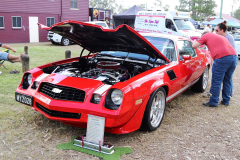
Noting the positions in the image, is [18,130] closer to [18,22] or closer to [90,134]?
[90,134]

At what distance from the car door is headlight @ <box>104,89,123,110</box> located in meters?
1.84

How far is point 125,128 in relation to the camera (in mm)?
3070

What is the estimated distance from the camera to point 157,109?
3.81 meters

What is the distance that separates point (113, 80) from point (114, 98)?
0.72 metres

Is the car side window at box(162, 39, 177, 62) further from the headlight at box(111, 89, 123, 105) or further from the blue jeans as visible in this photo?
the headlight at box(111, 89, 123, 105)

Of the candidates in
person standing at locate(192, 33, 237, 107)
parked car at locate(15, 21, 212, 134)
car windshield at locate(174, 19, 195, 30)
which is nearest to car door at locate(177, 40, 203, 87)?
parked car at locate(15, 21, 212, 134)

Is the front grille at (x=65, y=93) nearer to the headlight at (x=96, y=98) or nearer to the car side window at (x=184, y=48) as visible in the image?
the headlight at (x=96, y=98)

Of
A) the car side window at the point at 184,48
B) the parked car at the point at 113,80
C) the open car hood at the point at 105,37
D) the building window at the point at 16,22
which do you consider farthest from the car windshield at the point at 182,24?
the building window at the point at 16,22

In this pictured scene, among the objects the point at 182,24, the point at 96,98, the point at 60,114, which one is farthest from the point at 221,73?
the point at 182,24

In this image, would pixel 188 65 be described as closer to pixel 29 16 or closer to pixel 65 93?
pixel 65 93

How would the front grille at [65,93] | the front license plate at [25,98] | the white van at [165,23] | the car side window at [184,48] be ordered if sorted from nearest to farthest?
the front grille at [65,93]
the front license plate at [25,98]
the car side window at [184,48]
the white van at [165,23]

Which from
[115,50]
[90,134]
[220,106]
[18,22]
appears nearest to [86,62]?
[115,50]

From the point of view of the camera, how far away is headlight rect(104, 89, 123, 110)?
9.70ft

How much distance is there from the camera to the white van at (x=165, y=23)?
45.5ft
